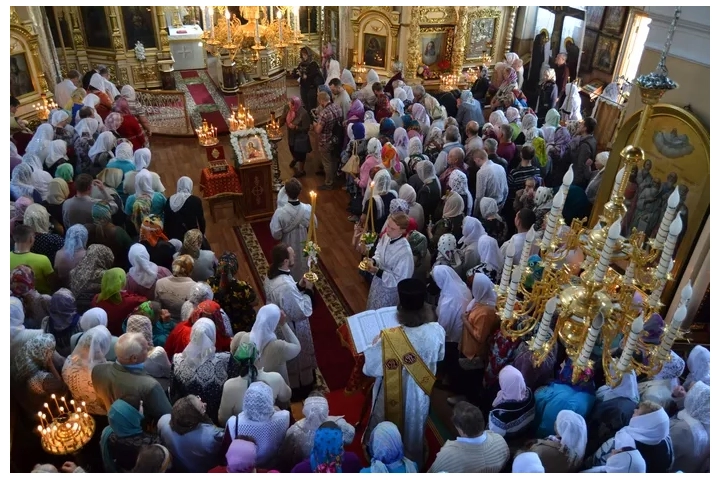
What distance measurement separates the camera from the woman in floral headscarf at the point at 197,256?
481 centimetres

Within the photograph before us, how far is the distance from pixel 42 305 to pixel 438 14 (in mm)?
10630

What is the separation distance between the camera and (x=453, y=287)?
4.58 metres

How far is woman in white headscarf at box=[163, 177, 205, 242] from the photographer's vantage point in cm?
580

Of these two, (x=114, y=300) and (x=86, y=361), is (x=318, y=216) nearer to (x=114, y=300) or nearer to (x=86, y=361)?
(x=114, y=300)

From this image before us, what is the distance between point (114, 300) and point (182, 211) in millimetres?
1823

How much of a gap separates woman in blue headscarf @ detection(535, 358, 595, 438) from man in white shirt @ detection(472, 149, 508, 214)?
2.90 meters

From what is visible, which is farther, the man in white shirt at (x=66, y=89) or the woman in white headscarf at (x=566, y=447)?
the man in white shirt at (x=66, y=89)

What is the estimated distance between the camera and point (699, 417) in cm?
338

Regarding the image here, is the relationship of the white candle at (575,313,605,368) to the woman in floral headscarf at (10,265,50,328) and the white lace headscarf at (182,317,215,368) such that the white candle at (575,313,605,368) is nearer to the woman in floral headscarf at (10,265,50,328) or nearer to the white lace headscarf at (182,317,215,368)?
the white lace headscarf at (182,317,215,368)

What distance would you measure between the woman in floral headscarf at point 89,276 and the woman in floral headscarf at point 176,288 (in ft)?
1.46

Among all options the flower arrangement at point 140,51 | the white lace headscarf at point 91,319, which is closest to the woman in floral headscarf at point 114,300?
the white lace headscarf at point 91,319

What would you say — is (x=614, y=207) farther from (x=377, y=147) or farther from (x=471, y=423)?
(x=377, y=147)

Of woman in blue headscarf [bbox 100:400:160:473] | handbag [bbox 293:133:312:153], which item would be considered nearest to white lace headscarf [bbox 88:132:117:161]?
handbag [bbox 293:133:312:153]

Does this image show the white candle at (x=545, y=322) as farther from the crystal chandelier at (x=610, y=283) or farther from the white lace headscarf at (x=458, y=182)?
the white lace headscarf at (x=458, y=182)
